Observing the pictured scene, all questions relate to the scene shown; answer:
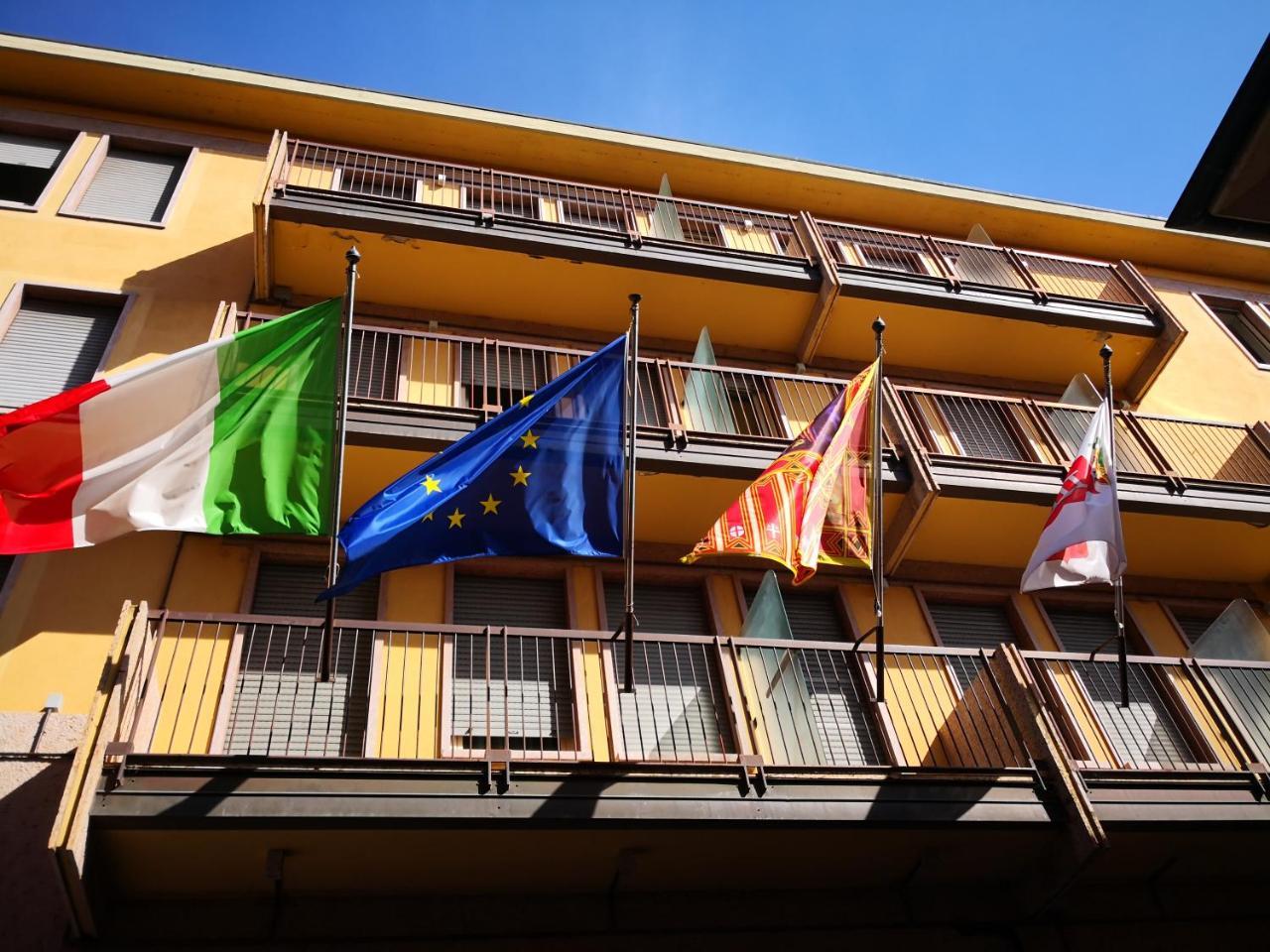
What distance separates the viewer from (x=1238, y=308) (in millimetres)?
18234

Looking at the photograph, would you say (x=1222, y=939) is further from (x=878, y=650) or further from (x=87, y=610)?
(x=87, y=610)

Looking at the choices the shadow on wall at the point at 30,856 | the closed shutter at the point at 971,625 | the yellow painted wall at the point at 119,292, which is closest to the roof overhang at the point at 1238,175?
the closed shutter at the point at 971,625

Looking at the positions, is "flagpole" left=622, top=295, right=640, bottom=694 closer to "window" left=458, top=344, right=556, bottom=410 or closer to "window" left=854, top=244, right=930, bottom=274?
"window" left=458, top=344, right=556, bottom=410

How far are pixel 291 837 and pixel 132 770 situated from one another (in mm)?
1196

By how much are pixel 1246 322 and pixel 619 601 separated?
45.0 ft

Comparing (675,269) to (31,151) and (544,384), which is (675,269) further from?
(31,151)

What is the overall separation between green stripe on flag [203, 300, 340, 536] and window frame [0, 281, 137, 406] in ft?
13.3

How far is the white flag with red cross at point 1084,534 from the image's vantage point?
8.95 metres

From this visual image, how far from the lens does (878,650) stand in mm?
8359

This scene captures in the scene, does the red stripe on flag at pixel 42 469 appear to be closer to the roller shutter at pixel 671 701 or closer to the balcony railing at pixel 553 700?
the balcony railing at pixel 553 700

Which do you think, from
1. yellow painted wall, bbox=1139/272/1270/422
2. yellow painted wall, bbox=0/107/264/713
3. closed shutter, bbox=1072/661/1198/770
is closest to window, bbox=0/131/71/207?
yellow painted wall, bbox=0/107/264/713

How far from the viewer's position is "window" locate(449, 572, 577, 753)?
30.2ft

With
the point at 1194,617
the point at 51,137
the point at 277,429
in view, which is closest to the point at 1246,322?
the point at 1194,617

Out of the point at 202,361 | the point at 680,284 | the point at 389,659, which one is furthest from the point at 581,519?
the point at 680,284
